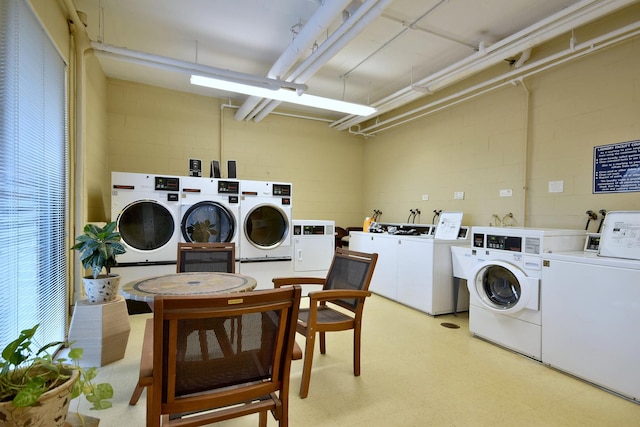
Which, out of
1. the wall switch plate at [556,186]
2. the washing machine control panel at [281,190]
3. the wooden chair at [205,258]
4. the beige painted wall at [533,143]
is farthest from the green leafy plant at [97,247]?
the wall switch plate at [556,186]

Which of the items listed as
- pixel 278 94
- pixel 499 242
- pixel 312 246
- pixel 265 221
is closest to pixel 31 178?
pixel 278 94

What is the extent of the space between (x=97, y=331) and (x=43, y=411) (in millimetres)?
2020

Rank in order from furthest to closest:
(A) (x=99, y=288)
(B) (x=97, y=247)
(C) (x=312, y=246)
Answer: (C) (x=312, y=246)
(A) (x=99, y=288)
(B) (x=97, y=247)

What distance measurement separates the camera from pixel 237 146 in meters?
5.79

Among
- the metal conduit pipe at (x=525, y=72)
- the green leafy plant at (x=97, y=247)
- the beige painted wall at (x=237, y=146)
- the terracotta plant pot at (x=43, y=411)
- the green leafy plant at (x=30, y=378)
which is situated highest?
the metal conduit pipe at (x=525, y=72)

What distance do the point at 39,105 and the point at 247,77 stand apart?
6.46ft

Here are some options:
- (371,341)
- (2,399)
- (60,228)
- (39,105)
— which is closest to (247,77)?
(39,105)

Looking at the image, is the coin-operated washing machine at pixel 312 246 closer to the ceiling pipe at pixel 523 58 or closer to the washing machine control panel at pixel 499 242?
the washing machine control panel at pixel 499 242

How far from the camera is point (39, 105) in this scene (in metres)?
2.42

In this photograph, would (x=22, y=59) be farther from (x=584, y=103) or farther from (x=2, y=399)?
(x=584, y=103)

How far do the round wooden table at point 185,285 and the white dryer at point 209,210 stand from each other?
1.82 meters

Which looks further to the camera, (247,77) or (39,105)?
(247,77)

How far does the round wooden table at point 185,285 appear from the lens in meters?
1.98

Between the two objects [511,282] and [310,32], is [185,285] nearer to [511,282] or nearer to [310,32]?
[310,32]
